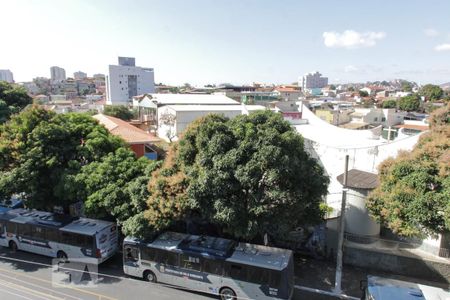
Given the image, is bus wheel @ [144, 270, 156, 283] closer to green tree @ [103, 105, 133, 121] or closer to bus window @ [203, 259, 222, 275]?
bus window @ [203, 259, 222, 275]

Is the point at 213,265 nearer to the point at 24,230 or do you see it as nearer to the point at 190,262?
the point at 190,262

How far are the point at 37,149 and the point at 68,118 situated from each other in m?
3.49

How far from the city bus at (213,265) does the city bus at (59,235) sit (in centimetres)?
178

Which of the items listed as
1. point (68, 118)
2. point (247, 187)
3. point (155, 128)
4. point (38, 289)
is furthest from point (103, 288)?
point (155, 128)

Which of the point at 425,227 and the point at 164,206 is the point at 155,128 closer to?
the point at 164,206

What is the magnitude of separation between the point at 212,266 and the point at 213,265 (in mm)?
68

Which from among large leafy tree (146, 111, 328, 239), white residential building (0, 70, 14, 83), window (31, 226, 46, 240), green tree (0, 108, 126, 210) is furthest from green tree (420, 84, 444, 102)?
white residential building (0, 70, 14, 83)

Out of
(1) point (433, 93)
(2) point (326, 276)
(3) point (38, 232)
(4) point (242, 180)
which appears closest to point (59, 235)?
(3) point (38, 232)

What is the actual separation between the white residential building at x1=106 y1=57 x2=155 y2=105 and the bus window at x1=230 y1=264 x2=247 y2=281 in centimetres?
10513

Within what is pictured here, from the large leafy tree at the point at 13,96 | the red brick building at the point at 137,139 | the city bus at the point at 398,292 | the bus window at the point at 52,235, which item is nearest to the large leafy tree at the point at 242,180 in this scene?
the city bus at the point at 398,292

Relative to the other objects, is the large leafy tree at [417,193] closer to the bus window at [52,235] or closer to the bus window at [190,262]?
the bus window at [190,262]

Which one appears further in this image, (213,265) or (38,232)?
(38,232)

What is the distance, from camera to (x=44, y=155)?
52.6ft

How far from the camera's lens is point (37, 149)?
1583 cm
